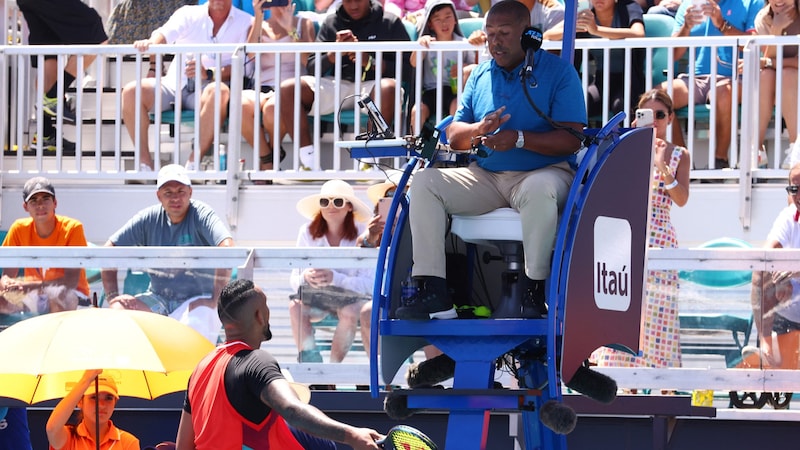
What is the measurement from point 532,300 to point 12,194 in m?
7.11

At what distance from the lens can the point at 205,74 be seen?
1230 centimetres

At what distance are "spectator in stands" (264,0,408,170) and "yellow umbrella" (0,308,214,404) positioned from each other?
15.2 ft

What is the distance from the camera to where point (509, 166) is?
251 inches

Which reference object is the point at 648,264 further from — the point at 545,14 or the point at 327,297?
the point at 545,14

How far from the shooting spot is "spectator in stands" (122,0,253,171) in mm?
12023

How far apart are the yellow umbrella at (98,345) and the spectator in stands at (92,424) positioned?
0.25 meters

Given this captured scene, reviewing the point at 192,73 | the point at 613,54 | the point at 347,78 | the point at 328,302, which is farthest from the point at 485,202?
the point at 192,73

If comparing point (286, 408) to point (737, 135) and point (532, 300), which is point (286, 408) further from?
point (737, 135)

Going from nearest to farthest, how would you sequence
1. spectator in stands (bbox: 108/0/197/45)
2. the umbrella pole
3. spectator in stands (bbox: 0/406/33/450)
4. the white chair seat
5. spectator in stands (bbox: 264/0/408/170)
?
the white chair seat < the umbrella pole < spectator in stands (bbox: 0/406/33/450) < spectator in stands (bbox: 264/0/408/170) < spectator in stands (bbox: 108/0/197/45)

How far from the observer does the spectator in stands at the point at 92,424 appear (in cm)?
752

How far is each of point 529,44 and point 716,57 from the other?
536 cm

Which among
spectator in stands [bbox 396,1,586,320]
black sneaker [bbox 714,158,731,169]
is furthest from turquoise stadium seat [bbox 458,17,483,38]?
spectator in stands [bbox 396,1,586,320]

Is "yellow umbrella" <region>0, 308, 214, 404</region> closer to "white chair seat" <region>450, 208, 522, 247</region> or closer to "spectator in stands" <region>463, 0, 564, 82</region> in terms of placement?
"white chair seat" <region>450, 208, 522, 247</region>

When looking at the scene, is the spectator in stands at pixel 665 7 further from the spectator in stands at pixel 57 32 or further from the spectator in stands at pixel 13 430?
the spectator in stands at pixel 13 430
